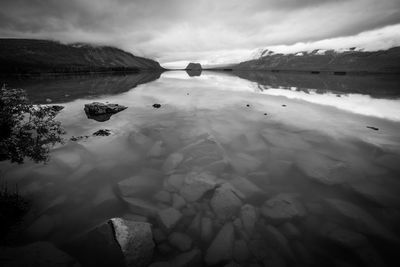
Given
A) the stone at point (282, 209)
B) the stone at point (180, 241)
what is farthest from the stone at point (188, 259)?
the stone at point (282, 209)

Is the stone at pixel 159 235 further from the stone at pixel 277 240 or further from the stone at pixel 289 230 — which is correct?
the stone at pixel 289 230

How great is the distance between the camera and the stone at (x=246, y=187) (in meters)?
10.2

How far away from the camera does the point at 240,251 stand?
7.14 m

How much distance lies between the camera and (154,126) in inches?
845

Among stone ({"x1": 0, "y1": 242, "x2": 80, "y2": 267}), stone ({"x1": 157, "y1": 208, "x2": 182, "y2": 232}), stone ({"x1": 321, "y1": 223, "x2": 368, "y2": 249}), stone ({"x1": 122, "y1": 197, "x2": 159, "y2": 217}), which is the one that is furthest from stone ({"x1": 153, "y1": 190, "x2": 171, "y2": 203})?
stone ({"x1": 321, "y1": 223, "x2": 368, "y2": 249})

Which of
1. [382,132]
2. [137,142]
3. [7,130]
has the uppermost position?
[7,130]

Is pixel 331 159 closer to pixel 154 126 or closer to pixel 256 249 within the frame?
pixel 256 249

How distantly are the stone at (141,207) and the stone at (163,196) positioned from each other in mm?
547

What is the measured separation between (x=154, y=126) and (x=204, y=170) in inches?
440

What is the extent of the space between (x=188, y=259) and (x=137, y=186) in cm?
529

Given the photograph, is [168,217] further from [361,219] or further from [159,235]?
[361,219]

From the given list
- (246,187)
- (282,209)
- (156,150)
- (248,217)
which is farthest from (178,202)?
(156,150)

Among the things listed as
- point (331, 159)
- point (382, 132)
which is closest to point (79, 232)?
point (331, 159)

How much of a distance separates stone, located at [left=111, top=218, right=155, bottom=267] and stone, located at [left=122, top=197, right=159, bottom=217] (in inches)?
60.9
